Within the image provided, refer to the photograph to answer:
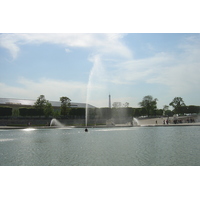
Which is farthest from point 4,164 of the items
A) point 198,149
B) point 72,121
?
point 72,121

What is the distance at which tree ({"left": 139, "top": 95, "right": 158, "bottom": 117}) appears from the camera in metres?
72.7

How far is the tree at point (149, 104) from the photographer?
72738 mm

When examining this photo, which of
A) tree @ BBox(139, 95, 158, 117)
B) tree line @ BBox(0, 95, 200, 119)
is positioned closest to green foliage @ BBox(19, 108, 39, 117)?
tree line @ BBox(0, 95, 200, 119)

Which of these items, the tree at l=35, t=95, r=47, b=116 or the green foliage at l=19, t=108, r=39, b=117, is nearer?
the tree at l=35, t=95, r=47, b=116

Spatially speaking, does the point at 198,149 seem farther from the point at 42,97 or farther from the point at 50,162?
the point at 42,97

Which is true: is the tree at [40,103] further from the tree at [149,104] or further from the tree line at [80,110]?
the tree at [149,104]

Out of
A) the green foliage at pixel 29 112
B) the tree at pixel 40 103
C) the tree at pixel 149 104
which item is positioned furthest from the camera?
the tree at pixel 149 104

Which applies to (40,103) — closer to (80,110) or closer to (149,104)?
(80,110)

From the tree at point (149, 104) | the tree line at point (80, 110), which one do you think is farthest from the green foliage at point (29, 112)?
the tree at point (149, 104)

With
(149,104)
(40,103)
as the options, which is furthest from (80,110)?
(149,104)

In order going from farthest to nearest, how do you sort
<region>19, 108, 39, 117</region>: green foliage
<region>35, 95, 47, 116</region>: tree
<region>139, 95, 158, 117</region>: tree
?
<region>139, 95, 158, 117</region>: tree < <region>19, 108, 39, 117</region>: green foliage < <region>35, 95, 47, 116</region>: tree

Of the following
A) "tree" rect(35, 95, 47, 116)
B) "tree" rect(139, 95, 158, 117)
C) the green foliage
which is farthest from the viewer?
"tree" rect(139, 95, 158, 117)

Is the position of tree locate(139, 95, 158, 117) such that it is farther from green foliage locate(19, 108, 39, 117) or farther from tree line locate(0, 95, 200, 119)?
green foliage locate(19, 108, 39, 117)

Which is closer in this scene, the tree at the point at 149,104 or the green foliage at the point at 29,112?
the green foliage at the point at 29,112
